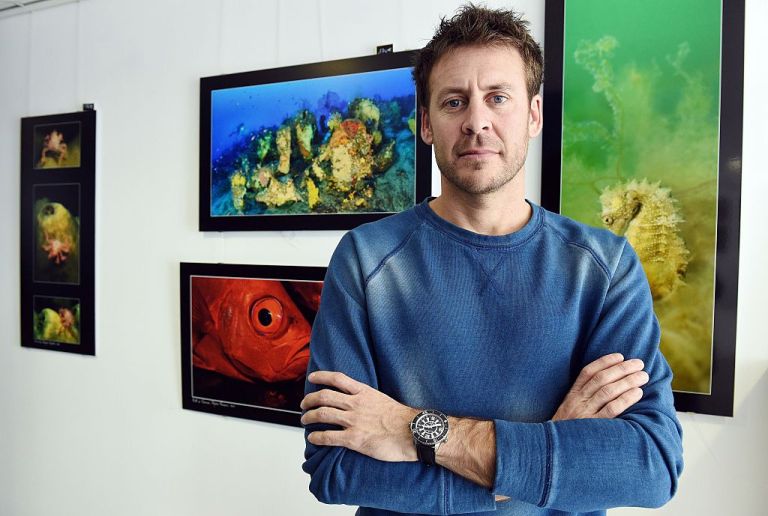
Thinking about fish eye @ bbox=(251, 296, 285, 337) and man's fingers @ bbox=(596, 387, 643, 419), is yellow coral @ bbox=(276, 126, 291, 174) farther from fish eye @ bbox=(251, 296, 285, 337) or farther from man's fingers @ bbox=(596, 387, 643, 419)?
man's fingers @ bbox=(596, 387, 643, 419)

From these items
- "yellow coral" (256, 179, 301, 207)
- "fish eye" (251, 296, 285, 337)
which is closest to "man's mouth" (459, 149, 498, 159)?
"yellow coral" (256, 179, 301, 207)

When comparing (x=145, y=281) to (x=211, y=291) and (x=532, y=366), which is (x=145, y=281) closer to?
(x=211, y=291)

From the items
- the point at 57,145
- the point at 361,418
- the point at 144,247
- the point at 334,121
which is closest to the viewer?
the point at 361,418

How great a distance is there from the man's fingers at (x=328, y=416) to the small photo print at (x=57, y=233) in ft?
7.40

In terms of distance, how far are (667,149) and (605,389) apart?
1.05 m

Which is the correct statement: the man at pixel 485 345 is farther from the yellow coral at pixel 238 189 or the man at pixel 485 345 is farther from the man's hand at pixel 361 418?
the yellow coral at pixel 238 189

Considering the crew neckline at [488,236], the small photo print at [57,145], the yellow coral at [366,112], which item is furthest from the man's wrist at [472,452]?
the small photo print at [57,145]

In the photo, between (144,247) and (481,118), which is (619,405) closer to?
(481,118)

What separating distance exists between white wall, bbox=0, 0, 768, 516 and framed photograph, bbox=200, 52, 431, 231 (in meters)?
0.09

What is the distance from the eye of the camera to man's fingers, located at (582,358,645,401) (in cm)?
116

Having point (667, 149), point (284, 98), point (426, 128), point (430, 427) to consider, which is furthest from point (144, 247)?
point (667, 149)

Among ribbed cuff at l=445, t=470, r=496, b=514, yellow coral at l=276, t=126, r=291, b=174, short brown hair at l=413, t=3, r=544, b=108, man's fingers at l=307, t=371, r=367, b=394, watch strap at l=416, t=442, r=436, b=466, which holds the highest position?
short brown hair at l=413, t=3, r=544, b=108

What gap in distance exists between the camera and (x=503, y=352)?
4.01 ft

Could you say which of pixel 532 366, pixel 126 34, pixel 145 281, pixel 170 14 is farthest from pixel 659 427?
pixel 126 34
